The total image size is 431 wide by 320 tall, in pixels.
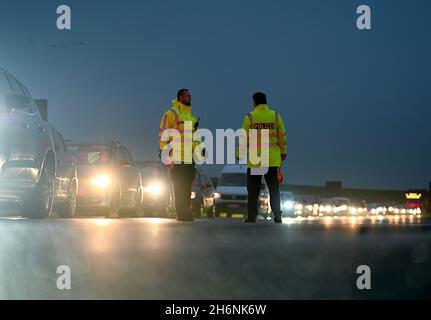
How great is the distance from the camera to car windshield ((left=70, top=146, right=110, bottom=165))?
2411 cm

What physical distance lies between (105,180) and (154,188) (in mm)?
8291

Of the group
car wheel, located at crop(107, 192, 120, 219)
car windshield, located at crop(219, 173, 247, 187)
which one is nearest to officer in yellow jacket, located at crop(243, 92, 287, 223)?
car wheel, located at crop(107, 192, 120, 219)

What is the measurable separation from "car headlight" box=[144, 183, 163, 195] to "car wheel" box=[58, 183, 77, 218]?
12.5 meters

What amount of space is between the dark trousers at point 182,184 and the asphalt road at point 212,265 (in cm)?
455

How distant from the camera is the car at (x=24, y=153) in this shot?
1373cm

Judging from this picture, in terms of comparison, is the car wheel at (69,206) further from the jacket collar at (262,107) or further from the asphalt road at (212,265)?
the asphalt road at (212,265)

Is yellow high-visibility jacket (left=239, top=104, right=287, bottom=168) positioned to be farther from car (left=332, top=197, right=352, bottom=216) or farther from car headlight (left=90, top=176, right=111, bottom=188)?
car (left=332, top=197, right=352, bottom=216)

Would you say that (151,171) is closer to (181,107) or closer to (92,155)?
(92,155)

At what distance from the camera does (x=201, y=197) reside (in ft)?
115

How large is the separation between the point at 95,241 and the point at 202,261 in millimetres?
1974

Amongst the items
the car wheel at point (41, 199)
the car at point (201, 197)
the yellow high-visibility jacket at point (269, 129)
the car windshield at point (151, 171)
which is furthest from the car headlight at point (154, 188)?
the yellow high-visibility jacket at point (269, 129)
